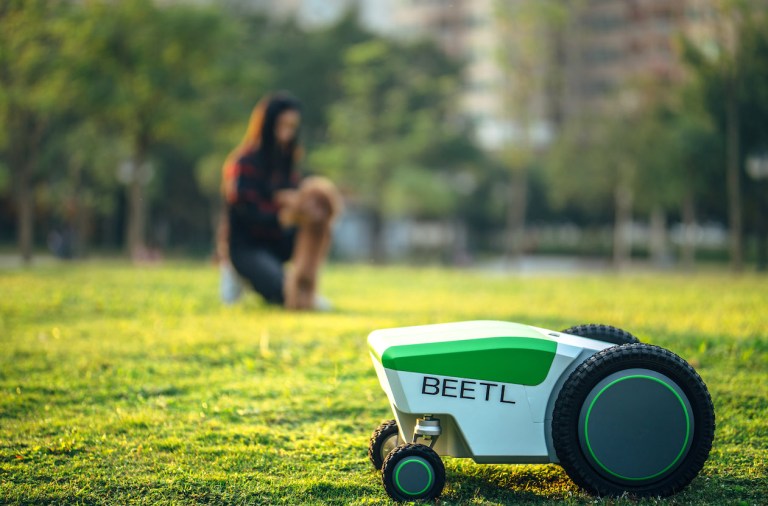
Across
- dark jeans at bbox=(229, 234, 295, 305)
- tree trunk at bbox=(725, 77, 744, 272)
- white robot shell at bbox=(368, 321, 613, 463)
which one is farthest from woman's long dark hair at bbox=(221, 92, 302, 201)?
tree trunk at bbox=(725, 77, 744, 272)

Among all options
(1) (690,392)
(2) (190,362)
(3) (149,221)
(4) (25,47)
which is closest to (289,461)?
(1) (690,392)

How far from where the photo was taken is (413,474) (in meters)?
3.58

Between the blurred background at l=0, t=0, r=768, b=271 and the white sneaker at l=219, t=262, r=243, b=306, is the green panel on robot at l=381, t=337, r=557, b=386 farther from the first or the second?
the blurred background at l=0, t=0, r=768, b=271

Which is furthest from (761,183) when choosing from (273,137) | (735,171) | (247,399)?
(247,399)

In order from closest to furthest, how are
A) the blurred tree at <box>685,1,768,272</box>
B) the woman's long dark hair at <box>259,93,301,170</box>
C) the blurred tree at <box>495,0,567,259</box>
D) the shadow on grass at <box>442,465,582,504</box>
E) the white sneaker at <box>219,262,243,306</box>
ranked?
the shadow on grass at <box>442,465,582,504</box>, the woman's long dark hair at <box>259,93,301,170</box>, the white sneaker at <box>219,262,243,306</box>, the blurred tree at <box>685,1,768,272</box>, the blurred tree at <box>495,0,567,259</box>

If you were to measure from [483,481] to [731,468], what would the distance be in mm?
1233

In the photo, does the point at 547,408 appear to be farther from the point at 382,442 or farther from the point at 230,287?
the point at 230,287

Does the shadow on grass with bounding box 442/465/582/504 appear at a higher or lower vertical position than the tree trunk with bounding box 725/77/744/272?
lower

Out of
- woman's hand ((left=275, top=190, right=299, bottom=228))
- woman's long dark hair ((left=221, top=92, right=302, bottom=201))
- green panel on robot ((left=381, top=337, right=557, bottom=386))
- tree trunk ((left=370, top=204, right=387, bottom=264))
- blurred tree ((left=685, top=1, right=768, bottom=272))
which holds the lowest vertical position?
tree trunk ((left=370, top=204, right=387, bottom=264))

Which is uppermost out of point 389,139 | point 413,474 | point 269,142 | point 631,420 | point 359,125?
point 359,125

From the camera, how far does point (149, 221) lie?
45.7 meters

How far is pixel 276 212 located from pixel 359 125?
23.3 meters

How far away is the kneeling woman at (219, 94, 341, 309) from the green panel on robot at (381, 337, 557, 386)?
7.00 metres

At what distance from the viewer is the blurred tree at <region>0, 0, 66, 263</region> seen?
2084cm
